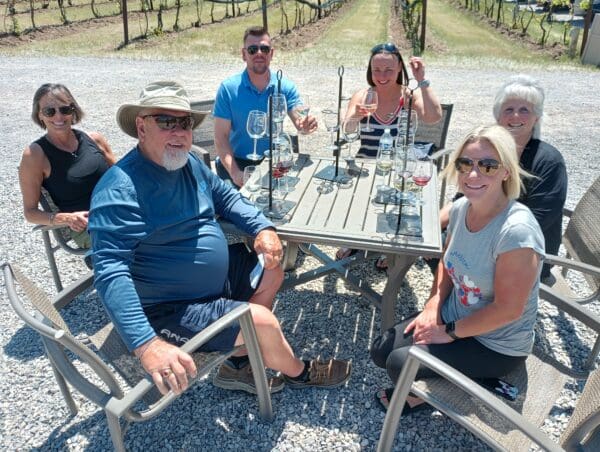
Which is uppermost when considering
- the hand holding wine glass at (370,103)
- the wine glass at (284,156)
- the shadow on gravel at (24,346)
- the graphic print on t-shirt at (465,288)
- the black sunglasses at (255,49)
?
the black sunglasses at (255,49)

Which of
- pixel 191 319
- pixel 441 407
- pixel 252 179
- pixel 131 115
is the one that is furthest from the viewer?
pixel 252 179

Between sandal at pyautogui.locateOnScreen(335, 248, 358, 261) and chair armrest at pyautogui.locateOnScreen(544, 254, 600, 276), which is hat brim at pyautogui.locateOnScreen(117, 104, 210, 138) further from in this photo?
chair armrest at pyautogui.locateOnScreen(544, 254, 600, 276)

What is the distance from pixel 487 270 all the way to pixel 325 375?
1.15 metres

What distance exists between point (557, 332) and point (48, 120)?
3.53 m

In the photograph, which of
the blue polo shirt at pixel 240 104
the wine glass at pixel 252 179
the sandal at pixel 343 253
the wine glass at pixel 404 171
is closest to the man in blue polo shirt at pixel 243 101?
the blue polo shirt at pixel 240 104

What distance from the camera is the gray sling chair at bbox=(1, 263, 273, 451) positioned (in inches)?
71.2

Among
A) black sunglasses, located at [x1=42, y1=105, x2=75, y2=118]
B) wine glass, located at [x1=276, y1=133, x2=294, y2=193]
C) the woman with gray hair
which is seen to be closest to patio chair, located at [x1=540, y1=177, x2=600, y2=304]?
the woman with gray hair

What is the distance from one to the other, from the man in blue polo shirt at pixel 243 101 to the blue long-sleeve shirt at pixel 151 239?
1305 millimetres

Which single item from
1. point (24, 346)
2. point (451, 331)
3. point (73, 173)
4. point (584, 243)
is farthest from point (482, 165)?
point (24, 346)

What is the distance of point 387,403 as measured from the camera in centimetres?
255

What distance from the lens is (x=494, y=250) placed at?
1959 millimetres

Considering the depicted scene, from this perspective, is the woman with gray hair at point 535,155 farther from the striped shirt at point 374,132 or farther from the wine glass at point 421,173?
the striped shirt at point 374,132

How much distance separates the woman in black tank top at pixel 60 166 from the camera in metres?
2.98

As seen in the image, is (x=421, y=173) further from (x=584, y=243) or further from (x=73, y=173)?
(x=73, y=173)
